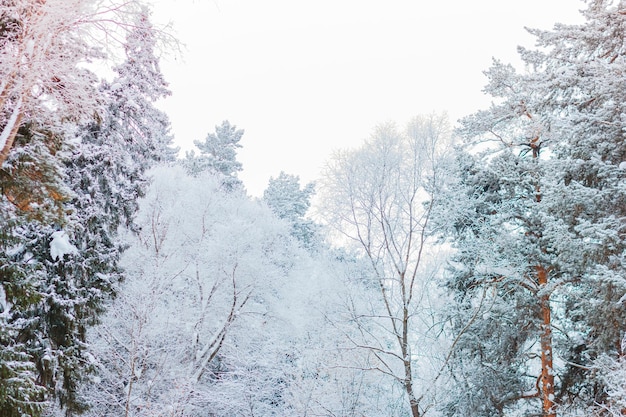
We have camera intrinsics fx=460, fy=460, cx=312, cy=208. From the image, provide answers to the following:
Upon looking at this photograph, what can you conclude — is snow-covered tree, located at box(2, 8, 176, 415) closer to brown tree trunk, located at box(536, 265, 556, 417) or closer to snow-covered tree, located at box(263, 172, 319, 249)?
brown tree trunk, located at box(536, 265, 556, 417)

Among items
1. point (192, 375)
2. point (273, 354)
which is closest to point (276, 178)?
point (273, 354)

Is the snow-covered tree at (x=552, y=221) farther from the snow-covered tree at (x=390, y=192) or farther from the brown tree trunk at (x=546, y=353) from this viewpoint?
the snow-covered tree at (x=390, y=192)

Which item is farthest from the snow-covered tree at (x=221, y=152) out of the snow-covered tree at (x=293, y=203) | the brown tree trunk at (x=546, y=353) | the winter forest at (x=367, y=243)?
the brown tree trunk at (x=546, y=353)

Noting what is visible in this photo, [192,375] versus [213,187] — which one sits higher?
[213,187]

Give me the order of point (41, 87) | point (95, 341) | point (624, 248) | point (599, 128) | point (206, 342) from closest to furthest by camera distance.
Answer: point (41, 87), point (624, 248), point (599, 128), point (95, 341), point (206, 342)

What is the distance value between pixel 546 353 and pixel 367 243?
5683mm

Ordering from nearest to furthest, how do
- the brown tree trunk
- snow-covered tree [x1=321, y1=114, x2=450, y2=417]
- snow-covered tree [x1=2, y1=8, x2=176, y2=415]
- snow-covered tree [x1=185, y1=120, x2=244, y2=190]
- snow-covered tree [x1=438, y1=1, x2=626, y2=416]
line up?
snow-covered tree [x1=2, y1=8, x2=176, y2=415] → snow-covered tree [x1=438, y1=1, x2=626, y2=416] → snow-covered tree [x1=321, y1=114, x2=450, y2=417] → the brown tree trunk → snow-covered tree [x1=185, y1=120, x2=244, y2=190]

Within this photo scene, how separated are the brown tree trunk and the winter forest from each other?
7cm

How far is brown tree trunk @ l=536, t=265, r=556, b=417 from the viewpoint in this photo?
35.6 ft

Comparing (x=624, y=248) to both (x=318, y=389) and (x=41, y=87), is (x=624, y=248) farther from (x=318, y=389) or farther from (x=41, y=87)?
(x=318, y=389)

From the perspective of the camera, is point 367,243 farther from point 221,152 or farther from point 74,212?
point 221,152

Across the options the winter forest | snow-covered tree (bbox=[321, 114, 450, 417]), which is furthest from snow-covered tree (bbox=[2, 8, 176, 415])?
snow-covered tree (bbox=[321, 114, 450, 417])

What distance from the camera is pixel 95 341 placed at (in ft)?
51.6

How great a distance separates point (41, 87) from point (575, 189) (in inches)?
354
